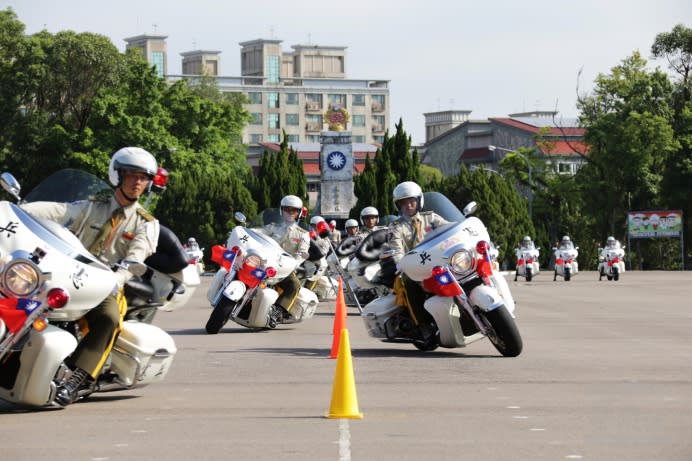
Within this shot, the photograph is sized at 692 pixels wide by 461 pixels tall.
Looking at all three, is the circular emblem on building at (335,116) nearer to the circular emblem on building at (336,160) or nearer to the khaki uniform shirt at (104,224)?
the circular emblem on building at (336,160)

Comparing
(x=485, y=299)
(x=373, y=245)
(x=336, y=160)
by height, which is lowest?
(x=485, y=299)

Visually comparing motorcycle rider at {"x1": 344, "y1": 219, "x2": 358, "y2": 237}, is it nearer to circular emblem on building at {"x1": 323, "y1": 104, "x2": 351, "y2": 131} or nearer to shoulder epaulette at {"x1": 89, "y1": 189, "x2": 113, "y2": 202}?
shoulder epaulette at {"x1": 89, "y1": 189, "x2": 113, "y2": 202}

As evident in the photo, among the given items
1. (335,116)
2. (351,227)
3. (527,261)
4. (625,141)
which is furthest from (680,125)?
(351,227)

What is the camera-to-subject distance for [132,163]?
1268cm

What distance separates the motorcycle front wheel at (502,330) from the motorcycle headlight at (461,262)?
48cm

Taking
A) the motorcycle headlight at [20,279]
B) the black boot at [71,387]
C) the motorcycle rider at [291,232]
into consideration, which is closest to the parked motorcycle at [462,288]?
the black boot at [71,387]

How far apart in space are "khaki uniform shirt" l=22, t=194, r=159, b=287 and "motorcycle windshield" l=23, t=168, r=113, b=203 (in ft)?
0.80

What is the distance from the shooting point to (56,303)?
1072cm

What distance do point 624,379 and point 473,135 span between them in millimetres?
156573

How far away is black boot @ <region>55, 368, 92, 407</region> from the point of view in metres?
11.5

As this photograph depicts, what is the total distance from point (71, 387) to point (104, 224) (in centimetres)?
158

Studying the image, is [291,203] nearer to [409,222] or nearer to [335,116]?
[409,222]

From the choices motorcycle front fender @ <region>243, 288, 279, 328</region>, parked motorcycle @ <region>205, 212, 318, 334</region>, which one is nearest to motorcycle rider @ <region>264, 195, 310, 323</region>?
parked motorcycle @ <region>205, 212, 318, 334</region>

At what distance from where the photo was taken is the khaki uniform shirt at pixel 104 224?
41.2 feet
